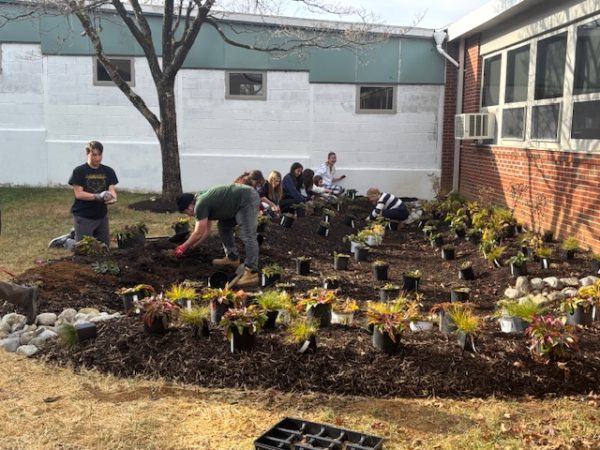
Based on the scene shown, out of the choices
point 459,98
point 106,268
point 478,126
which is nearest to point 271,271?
point 106,268

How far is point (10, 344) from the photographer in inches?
184

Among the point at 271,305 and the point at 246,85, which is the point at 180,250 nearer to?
the point at 271,305

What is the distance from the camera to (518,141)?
10.2 metres

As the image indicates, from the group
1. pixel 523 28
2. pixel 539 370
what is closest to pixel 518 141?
pixel 523 28

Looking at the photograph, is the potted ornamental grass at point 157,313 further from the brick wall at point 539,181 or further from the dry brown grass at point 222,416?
the brick wall at point 539,181

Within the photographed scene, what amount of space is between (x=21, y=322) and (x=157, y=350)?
1.49 meters

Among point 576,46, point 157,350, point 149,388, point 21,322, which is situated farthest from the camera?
point 576,46

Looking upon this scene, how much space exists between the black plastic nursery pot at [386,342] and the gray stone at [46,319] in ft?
9.20

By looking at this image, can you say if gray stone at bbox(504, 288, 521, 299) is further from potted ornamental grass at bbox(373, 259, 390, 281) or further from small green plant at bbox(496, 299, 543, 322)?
potted ornamental grass at bbox(373, 259, 390, 281)

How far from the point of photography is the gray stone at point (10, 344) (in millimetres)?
4660

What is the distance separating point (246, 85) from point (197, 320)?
1102cm

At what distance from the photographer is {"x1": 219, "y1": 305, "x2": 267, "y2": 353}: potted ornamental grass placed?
4203mm

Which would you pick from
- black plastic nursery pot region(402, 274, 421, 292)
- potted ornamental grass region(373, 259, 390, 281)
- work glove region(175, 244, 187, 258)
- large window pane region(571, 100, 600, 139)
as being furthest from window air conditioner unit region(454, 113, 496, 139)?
work glove region(175, 244, 187, 258)

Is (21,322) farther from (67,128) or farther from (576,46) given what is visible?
(67,128)
